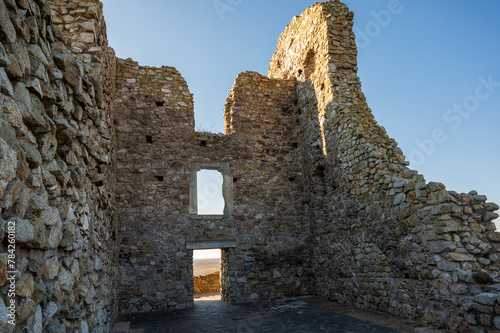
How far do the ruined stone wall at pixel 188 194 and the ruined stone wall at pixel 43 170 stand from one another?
482 cm

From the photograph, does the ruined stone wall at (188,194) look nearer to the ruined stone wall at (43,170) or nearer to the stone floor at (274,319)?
the stone floor at (274,319)

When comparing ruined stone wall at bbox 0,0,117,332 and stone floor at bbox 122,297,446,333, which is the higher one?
ruined stone wall at bbox 0,0,117,332

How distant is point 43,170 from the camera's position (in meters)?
1.97

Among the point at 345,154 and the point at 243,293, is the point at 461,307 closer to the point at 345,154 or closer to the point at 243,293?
the point at 345,154

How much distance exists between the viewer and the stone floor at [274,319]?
→ 5414 millimetres

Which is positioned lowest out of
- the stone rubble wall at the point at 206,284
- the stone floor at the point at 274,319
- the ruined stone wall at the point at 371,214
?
the stone rubble wall at the point at 206,284

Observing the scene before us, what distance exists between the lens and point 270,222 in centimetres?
884

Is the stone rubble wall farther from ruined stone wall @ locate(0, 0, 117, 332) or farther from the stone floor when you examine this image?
ruined stone wall @ locate(0, 0, 117, 332)

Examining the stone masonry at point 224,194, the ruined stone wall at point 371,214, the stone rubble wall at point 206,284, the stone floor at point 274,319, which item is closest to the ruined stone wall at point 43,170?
the stone masonry at point 224,194

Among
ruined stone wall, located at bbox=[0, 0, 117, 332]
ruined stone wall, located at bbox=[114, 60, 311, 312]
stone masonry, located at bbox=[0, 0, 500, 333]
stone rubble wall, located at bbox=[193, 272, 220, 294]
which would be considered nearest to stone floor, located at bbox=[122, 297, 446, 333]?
stone masonry, located at bbox=[0, 0, 500, 333]

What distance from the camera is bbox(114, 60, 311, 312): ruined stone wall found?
25.5 ft

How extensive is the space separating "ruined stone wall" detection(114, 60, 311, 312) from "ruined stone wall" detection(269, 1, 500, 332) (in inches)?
29.7

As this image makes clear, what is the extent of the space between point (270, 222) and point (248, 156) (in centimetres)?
181

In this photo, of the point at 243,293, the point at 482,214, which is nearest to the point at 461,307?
the point at 482,214
